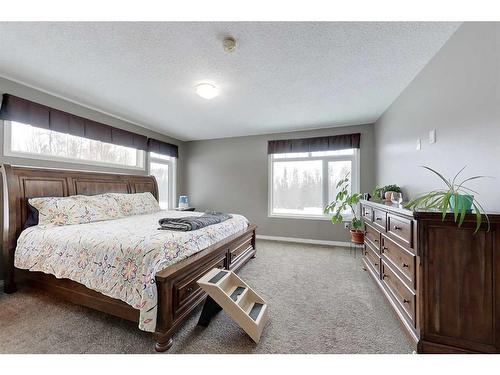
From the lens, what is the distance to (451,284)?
129 cm

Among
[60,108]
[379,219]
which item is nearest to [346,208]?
[379,219]

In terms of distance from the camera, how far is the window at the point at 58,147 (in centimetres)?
244

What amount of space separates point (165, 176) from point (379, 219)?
4.39m

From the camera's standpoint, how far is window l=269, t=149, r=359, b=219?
160 inches

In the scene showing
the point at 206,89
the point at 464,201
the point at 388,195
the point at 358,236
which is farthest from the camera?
the point at 358,236

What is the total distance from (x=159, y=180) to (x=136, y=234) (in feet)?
10.2

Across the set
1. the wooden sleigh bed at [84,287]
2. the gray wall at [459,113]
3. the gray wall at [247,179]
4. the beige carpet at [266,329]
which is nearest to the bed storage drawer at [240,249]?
the wooden sleigh bed at [84,287]

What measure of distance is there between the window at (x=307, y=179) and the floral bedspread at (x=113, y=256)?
2660mm

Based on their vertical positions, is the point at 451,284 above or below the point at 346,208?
below

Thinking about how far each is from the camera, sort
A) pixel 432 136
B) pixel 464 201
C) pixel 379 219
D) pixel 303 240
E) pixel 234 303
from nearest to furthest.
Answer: pixel 464 201 → pixel 234 303 → pixel 432 136 → pixel 379 219 → pixel 303 240

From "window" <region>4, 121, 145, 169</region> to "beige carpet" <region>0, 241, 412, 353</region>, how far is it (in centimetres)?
168

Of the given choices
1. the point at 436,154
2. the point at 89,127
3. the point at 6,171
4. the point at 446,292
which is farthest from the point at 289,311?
the point at 89,127

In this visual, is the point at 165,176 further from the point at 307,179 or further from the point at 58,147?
the point at 307,179

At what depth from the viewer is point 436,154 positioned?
1.86 meters
